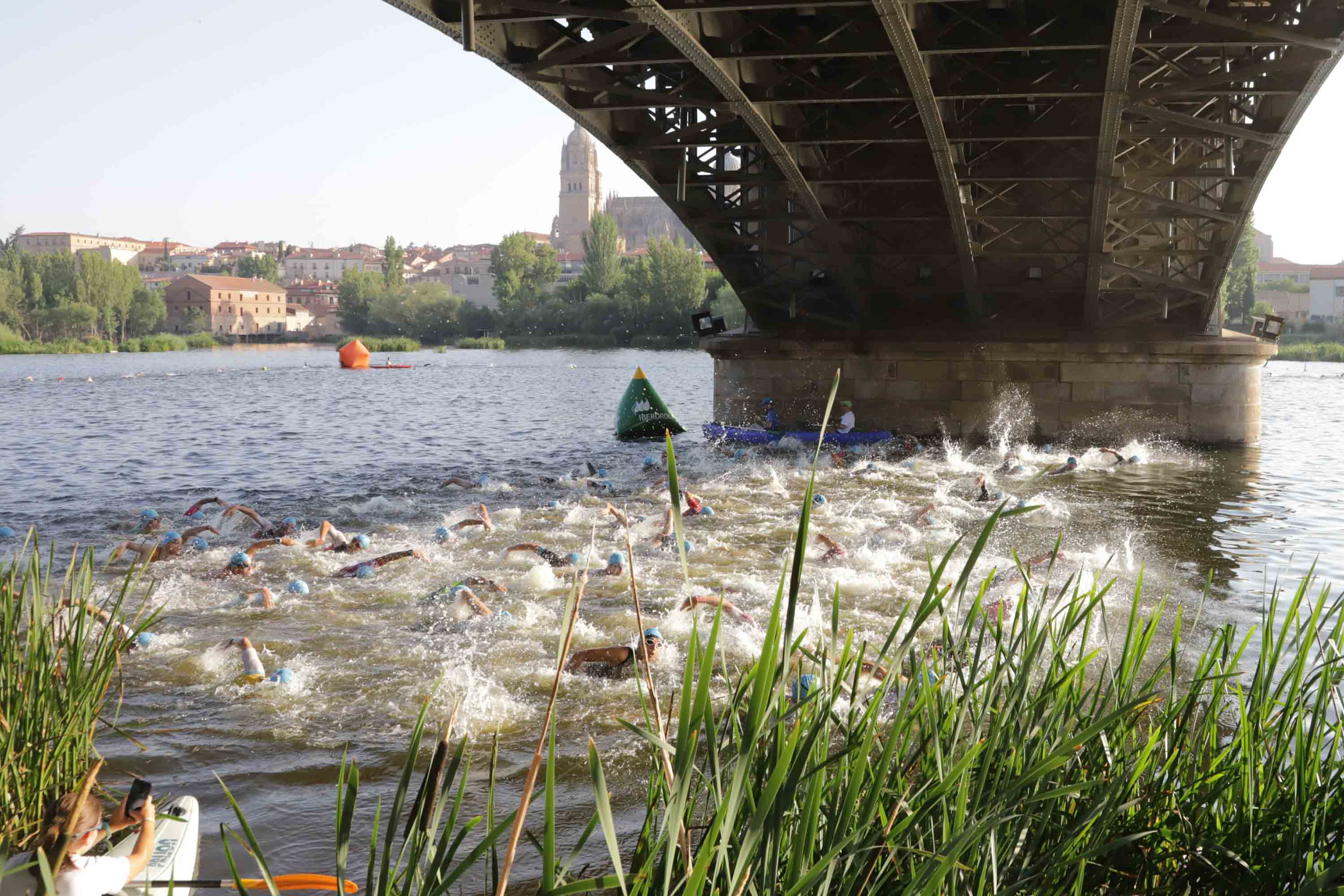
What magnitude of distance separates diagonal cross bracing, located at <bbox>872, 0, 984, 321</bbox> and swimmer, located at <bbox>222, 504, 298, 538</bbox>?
824 centimetres

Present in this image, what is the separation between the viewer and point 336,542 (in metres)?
12.1

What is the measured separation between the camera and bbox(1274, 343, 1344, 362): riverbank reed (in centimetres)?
6107

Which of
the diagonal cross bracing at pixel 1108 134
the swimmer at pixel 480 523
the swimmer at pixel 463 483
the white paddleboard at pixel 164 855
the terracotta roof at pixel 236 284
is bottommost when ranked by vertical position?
the swimmer at pixel 463 483

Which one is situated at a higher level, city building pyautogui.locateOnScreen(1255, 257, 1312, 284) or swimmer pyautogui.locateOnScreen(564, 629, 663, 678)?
city building pyautogui.locateOnScreen(1255, 257, 1312, 284)

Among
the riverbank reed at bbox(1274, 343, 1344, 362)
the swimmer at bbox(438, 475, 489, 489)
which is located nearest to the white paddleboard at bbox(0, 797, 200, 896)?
the swimmer at bbox(438, 475, 489, 489)

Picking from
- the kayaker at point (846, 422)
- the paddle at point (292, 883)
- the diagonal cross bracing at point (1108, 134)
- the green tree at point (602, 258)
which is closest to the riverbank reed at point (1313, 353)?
the kayaker at point (846, 422)

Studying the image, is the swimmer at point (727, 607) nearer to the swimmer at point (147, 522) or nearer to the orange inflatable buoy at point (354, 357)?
the swimmer at point (147, 522)

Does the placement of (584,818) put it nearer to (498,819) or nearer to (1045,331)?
(498,819)

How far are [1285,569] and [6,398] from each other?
39.7 m

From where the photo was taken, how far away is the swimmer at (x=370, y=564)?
10.6 m

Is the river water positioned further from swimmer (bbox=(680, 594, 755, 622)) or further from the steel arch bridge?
the steel arch bridge

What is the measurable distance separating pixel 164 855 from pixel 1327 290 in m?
132

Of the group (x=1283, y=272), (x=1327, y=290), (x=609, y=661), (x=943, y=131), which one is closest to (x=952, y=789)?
(x=609, y=661)

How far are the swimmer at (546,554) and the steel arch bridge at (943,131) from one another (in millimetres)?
4817
